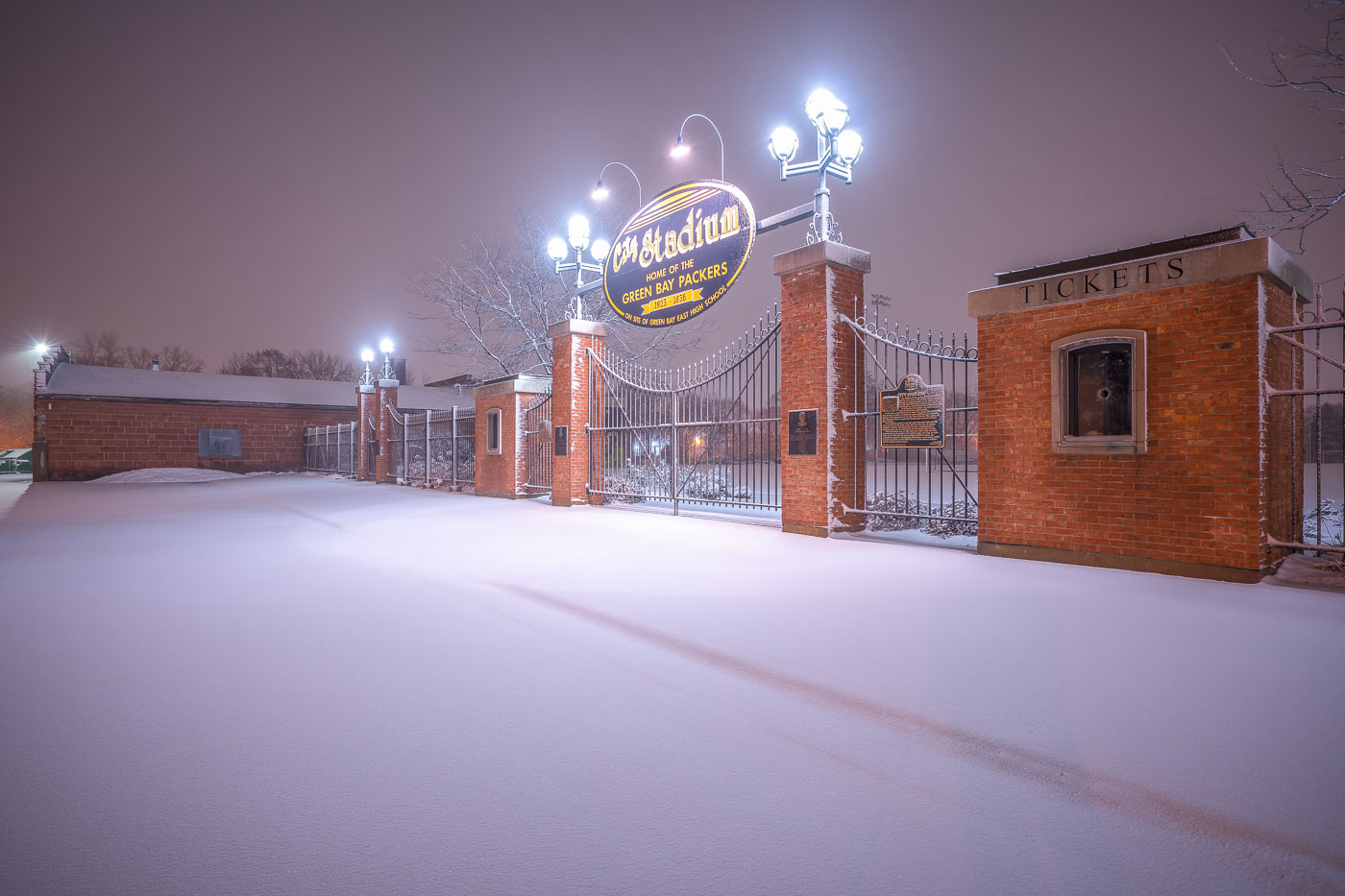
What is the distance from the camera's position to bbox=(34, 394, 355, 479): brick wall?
3130cm

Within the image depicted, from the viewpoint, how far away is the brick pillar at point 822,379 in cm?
962

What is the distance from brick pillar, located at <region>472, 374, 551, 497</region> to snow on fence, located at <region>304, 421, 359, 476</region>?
1307cm

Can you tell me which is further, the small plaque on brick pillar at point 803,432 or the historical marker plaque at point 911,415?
the small plaque on brick pillar at point 803,432

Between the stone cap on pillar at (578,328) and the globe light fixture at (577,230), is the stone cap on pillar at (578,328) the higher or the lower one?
the lower one

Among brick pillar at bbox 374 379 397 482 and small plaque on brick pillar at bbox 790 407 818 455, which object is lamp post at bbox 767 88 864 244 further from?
brick pillar at bbox 374 379 397 482

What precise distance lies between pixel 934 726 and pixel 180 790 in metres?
3.23

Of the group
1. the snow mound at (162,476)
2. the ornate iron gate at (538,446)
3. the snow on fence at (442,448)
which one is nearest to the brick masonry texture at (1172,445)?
the ornate iron gate at (538,446)

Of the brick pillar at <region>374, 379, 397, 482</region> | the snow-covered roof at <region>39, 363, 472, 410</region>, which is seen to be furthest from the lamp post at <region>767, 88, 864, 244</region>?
the snow-covered roof at <region>39, 363, 472, 410</region>

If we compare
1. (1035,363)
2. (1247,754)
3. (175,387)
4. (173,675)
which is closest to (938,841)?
(1247,754)

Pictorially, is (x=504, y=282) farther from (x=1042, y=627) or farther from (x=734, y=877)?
(x=734, y=877)

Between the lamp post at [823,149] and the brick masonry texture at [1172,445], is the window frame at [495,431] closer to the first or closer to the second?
the lamp post at [823,149]

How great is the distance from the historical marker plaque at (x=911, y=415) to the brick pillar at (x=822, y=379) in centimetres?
61

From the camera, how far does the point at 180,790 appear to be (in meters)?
2.60

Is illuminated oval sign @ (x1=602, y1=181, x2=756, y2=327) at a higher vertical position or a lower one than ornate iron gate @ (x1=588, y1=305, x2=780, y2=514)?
higher
